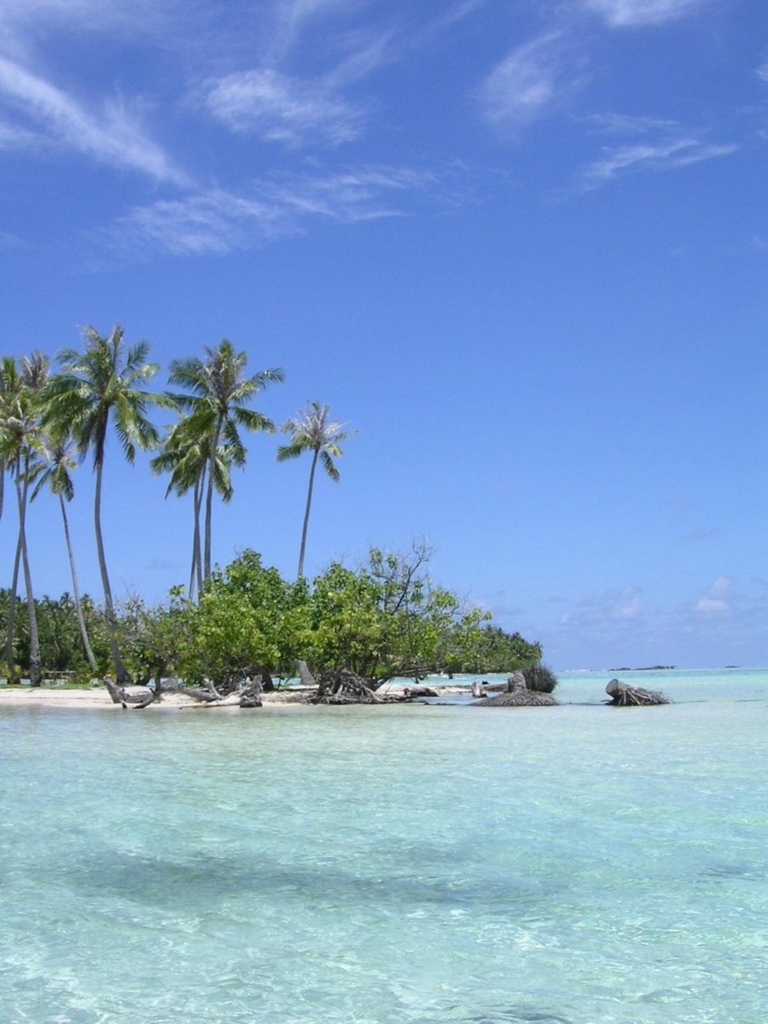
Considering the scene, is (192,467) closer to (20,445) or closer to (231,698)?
(20,445)

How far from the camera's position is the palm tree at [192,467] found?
121ft

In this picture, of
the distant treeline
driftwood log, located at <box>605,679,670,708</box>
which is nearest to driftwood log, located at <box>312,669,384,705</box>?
the distant treeline

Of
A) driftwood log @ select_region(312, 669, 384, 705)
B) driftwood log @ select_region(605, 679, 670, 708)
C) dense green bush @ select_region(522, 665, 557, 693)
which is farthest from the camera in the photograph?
dense green bush @ select_region(522, 665, 557, 693)

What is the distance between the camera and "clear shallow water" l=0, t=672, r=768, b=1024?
4156mm

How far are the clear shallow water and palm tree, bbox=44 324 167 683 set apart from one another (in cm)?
2040

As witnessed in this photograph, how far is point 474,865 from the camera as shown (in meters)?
6.56

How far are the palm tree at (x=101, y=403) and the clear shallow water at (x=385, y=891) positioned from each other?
20404 millimetres

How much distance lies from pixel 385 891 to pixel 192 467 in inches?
1307

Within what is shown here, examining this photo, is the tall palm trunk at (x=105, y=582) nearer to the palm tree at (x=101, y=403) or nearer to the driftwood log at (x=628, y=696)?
the palm tree at (x=101, y=403)

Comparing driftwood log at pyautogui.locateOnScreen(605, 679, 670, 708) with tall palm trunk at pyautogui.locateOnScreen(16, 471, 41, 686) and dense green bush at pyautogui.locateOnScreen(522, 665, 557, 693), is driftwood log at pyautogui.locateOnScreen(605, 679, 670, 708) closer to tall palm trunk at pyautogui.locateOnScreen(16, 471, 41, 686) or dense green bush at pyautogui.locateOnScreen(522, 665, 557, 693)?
dense green bush at pyautogui.locateOnScreen(522, 665, 557, 693)

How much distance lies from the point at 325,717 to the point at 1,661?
38.3 m

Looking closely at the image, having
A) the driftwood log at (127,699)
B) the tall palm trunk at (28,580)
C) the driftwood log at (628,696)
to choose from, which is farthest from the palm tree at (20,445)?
the driftwood log at (628,696)

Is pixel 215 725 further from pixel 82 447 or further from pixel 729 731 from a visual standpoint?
pixel 82 447

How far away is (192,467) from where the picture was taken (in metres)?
38.0
